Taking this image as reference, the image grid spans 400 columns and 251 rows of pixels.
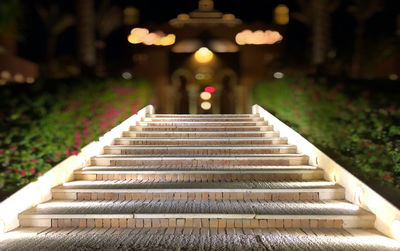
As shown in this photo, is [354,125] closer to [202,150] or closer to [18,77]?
[202,150]

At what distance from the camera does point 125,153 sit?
26.2ft

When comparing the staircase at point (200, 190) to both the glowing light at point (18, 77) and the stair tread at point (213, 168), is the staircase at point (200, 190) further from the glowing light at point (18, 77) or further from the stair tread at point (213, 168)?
the glowing light at point (18, 77)

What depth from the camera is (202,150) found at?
8062 mm

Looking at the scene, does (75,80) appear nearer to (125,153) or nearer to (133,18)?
(125,153)

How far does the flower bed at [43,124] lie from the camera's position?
4848 mm

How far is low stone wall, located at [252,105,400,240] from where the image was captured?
462cm

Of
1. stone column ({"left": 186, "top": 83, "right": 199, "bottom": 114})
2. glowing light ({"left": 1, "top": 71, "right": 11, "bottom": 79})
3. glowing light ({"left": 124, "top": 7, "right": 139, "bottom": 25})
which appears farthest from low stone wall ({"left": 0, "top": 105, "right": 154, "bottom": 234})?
glowing light ({"left": 1, "top": 71, "right": 11, "bottom": 79})

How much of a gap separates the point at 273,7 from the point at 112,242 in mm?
15826

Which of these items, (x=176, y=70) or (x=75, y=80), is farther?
(x=176, y=70)

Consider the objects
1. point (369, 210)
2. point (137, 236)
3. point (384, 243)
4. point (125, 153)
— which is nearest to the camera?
point (384, 243)

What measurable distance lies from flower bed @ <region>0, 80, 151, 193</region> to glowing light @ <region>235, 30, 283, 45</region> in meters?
9.40

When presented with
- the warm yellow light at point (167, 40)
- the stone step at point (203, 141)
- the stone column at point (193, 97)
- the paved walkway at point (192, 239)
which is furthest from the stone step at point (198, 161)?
the warm yellow light at point (167, 40)

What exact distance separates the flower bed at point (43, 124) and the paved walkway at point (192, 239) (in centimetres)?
88

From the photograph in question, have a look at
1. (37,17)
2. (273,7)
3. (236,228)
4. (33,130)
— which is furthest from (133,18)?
(236,228)
